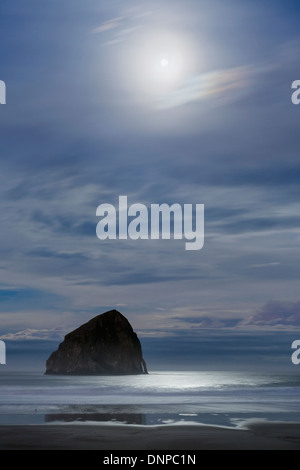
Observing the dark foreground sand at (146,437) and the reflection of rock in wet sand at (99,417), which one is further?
the reflection of rock in wet sand at (99,417)

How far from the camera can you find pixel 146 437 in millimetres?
25375

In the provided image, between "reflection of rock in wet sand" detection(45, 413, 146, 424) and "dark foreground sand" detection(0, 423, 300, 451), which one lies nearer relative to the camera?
"dark foreground sand" detection(0, 423, 300, 451)

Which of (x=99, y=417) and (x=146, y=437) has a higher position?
(x=146, y=437)

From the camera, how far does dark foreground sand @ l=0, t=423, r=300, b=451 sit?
74.7 feet

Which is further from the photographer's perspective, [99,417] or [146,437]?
[99,417]

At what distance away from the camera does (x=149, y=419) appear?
33875mm

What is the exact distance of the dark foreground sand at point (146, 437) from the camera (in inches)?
896

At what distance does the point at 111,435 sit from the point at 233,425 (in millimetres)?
8117

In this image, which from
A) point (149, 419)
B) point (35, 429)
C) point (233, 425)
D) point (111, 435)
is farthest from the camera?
point (149, 419)
